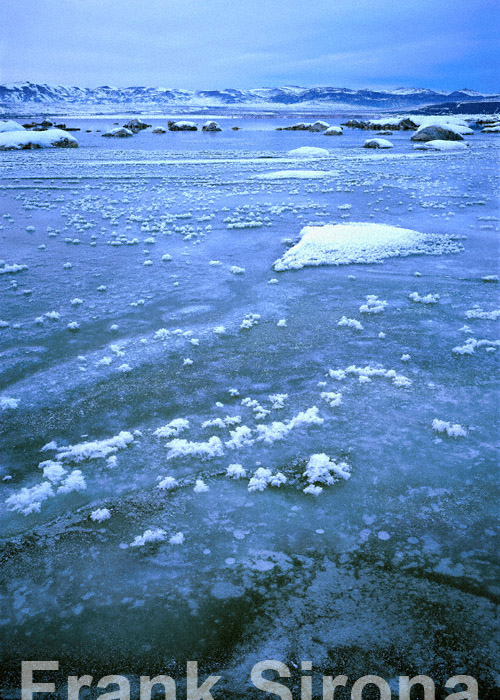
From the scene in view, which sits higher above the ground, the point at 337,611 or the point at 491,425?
the point at 491,425

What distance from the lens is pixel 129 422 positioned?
399 cm

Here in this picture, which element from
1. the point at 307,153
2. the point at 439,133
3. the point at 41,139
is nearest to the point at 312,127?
the point at 439,133

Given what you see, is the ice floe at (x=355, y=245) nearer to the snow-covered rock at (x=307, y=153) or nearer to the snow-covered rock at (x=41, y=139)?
the snow-covered rock at (x=307, y=153)

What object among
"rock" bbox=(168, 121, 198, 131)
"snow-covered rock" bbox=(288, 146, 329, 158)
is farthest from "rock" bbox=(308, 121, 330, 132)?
"snow-covered rock" bbox=(288, 146, 329, 158)

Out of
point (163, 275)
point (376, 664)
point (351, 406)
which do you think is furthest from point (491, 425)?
point (163, 275)

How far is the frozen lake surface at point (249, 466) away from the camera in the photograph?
7.56 feet

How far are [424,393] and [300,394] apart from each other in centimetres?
116

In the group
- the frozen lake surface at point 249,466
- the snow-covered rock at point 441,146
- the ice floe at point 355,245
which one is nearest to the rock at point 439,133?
the snow-covered rock at point 441,146

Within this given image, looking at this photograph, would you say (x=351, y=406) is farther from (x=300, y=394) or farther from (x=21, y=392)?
(x=21, y=392)

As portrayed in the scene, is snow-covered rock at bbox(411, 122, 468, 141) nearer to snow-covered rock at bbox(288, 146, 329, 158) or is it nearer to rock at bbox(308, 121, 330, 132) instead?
snow-covered rock at bbox(288, 146, 329, 158)

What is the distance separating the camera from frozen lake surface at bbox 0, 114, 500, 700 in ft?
7.56

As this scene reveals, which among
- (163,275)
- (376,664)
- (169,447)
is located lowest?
(376,664)

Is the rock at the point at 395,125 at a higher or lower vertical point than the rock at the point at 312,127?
higher

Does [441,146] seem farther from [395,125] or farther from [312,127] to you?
[395,125]
